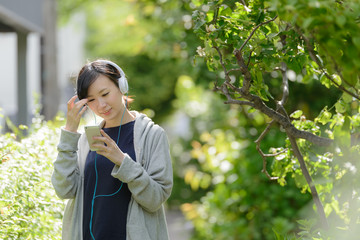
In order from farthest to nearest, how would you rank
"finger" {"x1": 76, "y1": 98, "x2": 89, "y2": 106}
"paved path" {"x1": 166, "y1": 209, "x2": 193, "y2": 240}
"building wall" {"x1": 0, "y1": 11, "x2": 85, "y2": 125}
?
1. "building wall" {"x1": 0, "y1": 11, "x2": 85, "y2": 125}
2. "paved path" {"x1": 166, "y1": 209, "x2": 193, "y2": 240}
3. "finger" {"x1": 76, "y1": 98, "x2": 89, "y2": 106}

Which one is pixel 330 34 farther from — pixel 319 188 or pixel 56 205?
pixel 56 205

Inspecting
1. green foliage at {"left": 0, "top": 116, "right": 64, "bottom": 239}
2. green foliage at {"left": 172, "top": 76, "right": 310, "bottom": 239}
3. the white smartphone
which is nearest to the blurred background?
green foliage at {"left": 172, "top": 76, "right": 310, "bottom": 239}

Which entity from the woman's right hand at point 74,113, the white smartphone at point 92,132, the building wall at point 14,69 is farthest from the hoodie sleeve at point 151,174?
the building wall at point 14,69

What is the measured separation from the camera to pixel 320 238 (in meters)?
2.39

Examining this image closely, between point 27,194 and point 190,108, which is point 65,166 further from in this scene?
point 190,108

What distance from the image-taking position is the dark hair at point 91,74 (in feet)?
7.89

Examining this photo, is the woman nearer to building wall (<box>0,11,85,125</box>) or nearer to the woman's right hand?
the woman's right hand

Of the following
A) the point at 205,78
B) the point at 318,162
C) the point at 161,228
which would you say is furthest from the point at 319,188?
the point at 205,78

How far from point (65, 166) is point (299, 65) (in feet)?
3.59

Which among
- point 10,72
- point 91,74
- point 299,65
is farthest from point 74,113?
point 10,72

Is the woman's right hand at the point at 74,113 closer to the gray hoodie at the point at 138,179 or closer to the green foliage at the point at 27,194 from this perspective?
the gray hoodie at the point at 138,179

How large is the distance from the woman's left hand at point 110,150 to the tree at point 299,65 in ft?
1.65

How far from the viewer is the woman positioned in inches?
89.5

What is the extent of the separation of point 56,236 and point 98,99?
894 mm
